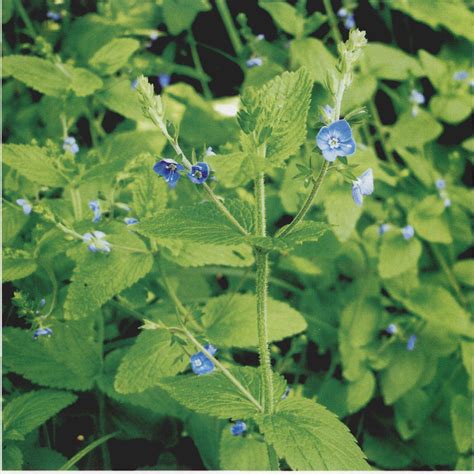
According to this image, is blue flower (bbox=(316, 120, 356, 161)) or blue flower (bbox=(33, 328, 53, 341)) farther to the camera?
blue flower (bbox=(33, 328, 53, 341))

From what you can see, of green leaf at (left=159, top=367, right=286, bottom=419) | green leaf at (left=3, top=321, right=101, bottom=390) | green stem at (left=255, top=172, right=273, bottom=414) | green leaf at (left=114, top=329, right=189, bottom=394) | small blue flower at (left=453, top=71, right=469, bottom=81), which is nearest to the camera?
green stem at (left=255, top=172, right=273, bottom=414)

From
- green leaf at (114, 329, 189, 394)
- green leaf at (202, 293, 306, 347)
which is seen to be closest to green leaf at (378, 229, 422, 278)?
green leaf at (202, 293, 306, 347)

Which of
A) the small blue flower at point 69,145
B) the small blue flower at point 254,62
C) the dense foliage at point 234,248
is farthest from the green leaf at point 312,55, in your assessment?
the small blue flower at point 69,145

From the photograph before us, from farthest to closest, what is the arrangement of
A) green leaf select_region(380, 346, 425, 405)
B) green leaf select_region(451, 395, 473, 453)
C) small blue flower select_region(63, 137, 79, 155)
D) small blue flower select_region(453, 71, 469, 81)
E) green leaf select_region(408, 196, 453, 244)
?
small blue flower select_region(453, 71, 469, 81) < green leaf select_region(408, 196, 453, 244) < green leaf select_region(380, 346, 425, 405) < green leaf select_region(451, 395, 473, 453) < small blue flower select_region(63, 137, 79, 155)

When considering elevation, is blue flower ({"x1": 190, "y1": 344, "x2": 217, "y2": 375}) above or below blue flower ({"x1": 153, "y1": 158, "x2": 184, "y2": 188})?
below

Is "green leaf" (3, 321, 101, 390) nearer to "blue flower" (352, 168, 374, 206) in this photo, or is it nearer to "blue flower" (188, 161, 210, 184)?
"blue flower" (188, 161, 210, 184)

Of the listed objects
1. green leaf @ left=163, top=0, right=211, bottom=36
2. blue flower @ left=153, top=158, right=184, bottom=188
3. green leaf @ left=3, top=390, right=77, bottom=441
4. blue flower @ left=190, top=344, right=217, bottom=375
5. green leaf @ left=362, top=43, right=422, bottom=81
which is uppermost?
blue flower @ left=153, top=158, right=184, bottom=188

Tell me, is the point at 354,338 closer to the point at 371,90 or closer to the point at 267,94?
the point at 371,90
